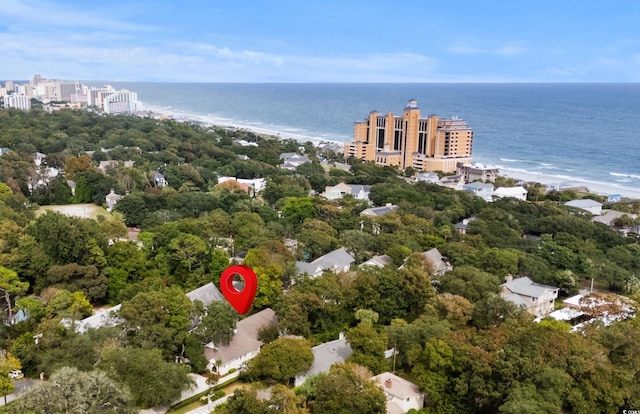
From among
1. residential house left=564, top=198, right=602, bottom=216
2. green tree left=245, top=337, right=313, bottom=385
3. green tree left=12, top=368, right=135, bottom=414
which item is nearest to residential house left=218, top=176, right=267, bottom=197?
residential house left=564, top=198, right=602, bottom=216

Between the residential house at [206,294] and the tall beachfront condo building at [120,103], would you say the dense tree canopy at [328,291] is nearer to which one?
the residential house at [206,294]

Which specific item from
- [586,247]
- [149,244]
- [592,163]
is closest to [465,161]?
[592,163]

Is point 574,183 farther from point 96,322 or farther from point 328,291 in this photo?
point 96,322

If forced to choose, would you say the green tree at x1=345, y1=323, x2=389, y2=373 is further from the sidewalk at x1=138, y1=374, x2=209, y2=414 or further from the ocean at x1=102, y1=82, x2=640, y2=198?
the ocean at x1=102, y1=82, x2=640, y2=198

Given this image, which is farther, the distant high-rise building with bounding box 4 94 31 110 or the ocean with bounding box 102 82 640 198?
the distant high-rise building with bounding box 4 94 31 110

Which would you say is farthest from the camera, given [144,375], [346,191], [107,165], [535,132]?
[535,132]

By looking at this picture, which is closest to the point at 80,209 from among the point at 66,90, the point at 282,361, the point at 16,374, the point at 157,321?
the point at 16,374
